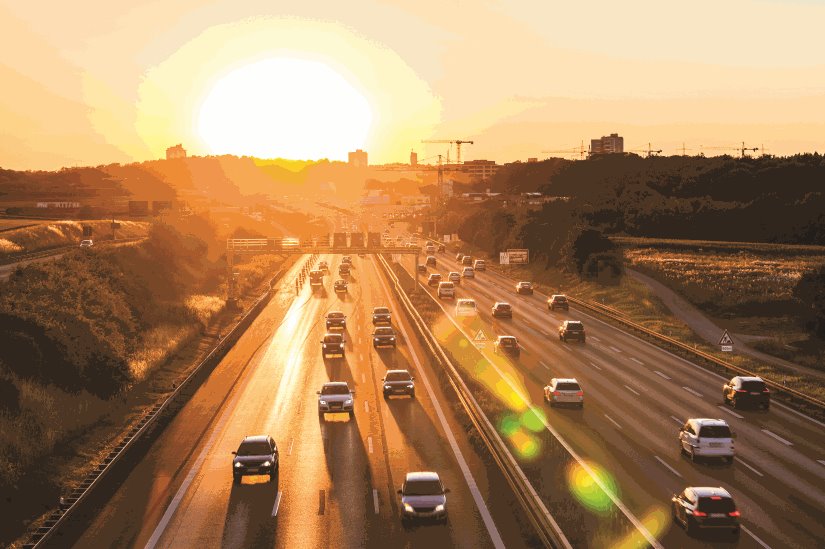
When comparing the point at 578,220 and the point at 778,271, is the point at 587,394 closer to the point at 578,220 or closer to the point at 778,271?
the point at 778,271

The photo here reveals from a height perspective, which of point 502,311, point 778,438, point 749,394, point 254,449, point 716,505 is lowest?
point 502,311

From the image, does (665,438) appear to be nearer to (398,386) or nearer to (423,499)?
(398,386)

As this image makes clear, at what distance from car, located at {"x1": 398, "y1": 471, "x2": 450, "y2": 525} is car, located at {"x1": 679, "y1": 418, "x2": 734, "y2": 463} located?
39.1 ft

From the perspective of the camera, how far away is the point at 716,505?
2652cm

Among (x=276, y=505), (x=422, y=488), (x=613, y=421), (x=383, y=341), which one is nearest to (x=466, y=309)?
(x=383, y=341)

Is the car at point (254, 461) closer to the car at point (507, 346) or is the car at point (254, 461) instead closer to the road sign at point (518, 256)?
the car at point (507, 346)

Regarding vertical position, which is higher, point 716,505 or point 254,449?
point 716,505

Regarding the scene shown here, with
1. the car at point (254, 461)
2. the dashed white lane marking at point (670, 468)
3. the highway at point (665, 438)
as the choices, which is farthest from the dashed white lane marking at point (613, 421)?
the car at point (254, 461)

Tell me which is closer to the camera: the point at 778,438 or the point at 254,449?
the point at 254,449

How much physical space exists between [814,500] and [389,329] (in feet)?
133

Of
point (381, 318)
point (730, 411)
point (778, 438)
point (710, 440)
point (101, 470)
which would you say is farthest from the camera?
point (381, 318)

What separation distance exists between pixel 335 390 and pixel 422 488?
17.2 metres

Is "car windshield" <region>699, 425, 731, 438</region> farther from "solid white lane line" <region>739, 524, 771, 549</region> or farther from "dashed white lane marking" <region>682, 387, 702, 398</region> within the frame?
"dashed white lane marking" <region>682, 387, 702, 398</region>

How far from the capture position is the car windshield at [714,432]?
35312 mm
